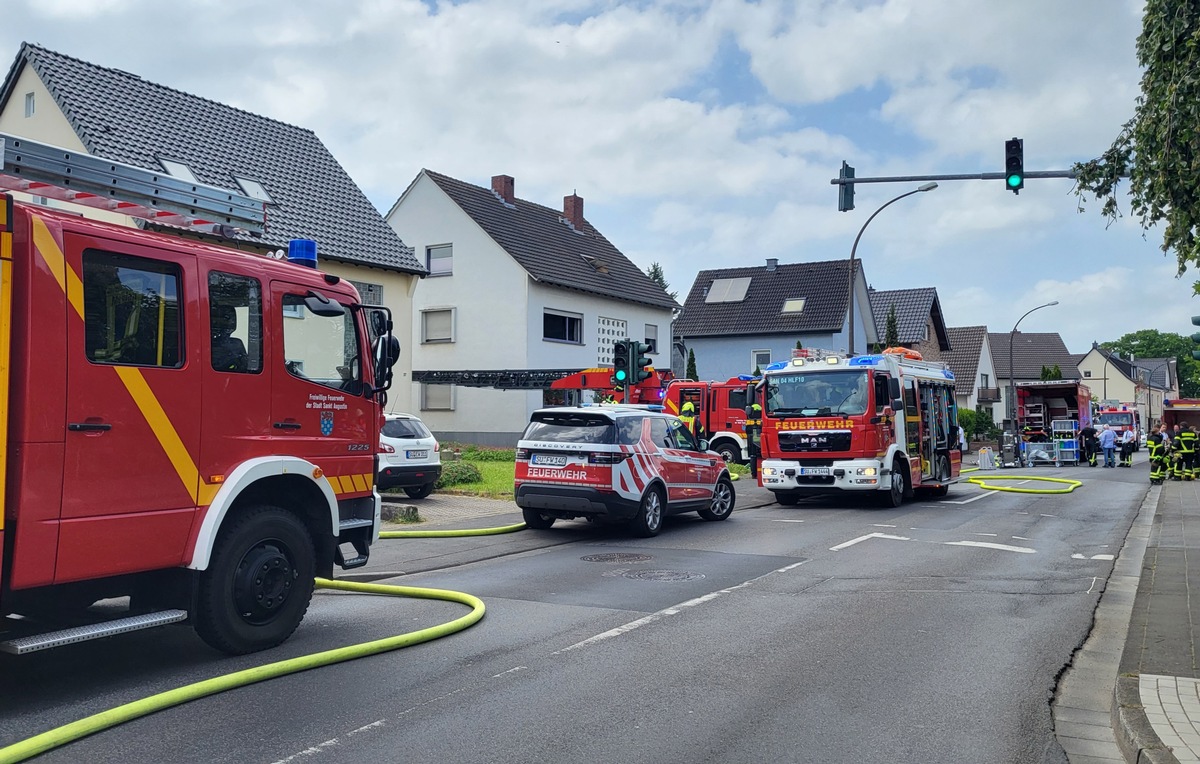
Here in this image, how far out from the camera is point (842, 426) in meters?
18.1

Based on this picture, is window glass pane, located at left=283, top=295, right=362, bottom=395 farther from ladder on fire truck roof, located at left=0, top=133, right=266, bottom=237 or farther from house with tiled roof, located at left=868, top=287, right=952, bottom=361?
house with tiled roof, located at left=868, top=287, right=952, bottom=361

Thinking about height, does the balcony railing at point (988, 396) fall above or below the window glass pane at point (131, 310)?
above

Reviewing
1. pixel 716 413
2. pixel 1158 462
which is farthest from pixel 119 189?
pixel 1158 462

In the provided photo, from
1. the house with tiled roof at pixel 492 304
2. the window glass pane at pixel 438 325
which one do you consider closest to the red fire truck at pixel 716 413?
the house with tiled roof at pixel 492 304

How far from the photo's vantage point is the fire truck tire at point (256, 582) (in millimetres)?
6566

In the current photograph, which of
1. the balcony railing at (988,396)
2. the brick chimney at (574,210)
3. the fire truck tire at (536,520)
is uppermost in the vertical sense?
the brick chimney at (574,210)

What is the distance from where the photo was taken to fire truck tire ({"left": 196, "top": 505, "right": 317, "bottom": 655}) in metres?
6.57

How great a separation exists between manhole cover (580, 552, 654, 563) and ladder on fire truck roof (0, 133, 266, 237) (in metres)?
5.64

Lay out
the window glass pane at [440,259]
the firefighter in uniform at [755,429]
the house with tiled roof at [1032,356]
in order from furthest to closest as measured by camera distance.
Result: the house with tiled roof at [1032,356], the window glass pane at [440,259], the firefighter in uniform at [755,429]

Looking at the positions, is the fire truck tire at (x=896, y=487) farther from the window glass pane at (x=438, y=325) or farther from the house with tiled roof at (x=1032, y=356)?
the house with tiled roof at (x=1032, y=356)

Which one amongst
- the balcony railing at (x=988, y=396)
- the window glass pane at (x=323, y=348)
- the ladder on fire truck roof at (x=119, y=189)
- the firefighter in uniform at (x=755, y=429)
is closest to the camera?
the ladder on fire truck roof at (x=119, y=189)

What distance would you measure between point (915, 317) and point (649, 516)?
47388mm

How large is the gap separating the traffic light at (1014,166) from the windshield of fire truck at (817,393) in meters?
4.05

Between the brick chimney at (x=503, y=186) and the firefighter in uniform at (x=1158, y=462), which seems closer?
the firefighter in uniform at (x=1158, y=462)
